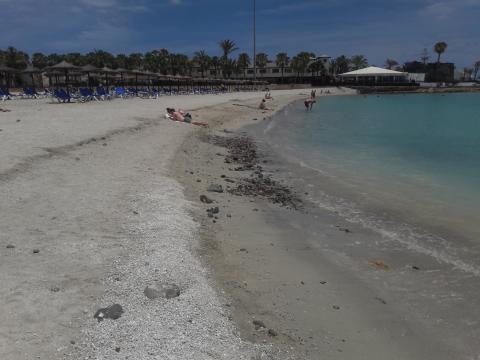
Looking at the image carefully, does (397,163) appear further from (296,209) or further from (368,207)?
(296,209)

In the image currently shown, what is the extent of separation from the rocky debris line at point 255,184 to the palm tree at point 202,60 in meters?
94.3

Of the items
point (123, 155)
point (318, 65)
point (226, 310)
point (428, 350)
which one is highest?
point (318, 65)

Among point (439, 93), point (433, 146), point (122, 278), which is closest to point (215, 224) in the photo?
point (122, 278)

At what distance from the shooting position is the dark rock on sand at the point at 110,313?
3701 millimetres

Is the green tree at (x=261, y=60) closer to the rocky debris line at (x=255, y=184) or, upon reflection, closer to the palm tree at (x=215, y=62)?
the palm tree at (x=215, y=62)

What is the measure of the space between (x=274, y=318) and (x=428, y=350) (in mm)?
1523

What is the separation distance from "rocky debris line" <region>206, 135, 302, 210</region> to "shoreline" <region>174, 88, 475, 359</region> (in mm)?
853

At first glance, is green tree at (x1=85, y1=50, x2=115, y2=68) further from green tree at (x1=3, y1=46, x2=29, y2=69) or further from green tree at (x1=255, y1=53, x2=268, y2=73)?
green tree at (x1=255, y1=53, x2=268, y2=73)

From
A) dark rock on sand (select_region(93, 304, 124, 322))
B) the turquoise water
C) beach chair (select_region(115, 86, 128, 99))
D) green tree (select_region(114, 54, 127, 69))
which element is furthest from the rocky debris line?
green tree (select_region(114, 54, 127, 69))

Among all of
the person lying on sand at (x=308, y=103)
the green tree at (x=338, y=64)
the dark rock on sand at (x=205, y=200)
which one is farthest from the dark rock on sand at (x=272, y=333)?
the green tree at (x=338, y=64)

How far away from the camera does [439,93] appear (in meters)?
107

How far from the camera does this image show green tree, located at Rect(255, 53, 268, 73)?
120m

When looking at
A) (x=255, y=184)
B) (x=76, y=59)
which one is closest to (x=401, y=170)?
(x=255, y=184)

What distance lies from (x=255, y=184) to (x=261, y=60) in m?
115
